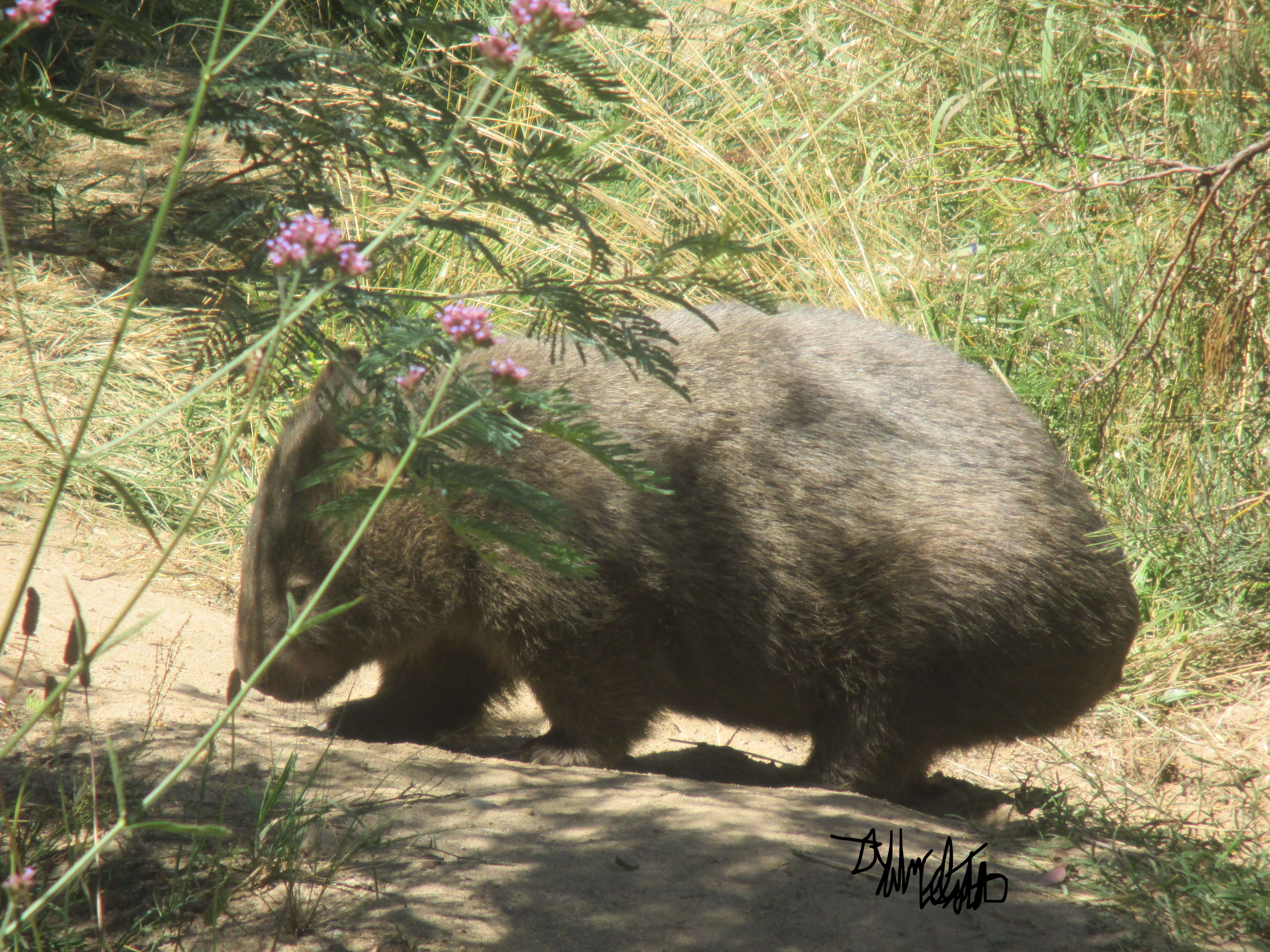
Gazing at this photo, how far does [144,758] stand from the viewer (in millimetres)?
2844

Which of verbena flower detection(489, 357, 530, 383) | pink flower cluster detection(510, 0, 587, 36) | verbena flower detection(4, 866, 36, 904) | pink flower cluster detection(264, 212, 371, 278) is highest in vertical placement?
pink flower cluster detection(510, 0, 587, 36)

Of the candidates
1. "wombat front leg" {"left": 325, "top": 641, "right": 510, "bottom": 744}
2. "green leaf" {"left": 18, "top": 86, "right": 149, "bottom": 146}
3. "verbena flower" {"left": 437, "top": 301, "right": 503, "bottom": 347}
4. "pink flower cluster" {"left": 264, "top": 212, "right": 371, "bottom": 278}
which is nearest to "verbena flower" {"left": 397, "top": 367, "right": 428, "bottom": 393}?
"verbena flower" {"left": 437, "top": 301, "right": 503, "bottom": 347}

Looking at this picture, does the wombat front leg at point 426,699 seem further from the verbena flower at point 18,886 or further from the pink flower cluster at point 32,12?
the pink flower cluster at point 32,12

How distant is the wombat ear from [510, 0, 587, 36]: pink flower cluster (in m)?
0.76

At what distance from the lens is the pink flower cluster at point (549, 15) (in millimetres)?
1570

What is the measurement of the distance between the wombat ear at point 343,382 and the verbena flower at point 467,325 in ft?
1.39

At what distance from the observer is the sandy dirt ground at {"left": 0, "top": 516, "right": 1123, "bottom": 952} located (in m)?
2.28

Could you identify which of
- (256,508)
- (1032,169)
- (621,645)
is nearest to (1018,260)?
(1032,169)

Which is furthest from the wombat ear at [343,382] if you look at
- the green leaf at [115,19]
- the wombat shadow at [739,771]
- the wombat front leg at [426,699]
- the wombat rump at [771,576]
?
the wombat shadow at [739,771]

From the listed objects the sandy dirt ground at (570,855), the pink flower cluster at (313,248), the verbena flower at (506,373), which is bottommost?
the sandy dirt ground at (570,855)

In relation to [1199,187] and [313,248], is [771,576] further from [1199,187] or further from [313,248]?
[313,248]

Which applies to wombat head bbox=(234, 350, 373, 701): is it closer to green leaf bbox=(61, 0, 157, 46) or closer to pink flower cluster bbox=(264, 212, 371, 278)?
green leaf bbox=(61, 0, 157, 46)

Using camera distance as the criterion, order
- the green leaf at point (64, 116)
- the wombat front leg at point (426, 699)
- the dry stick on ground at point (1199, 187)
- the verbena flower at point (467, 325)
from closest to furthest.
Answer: the verbena flower at point (467, 325) < the green leaf at point (64, 116) < the dry stick on ground at point (1199, 187) < the wombat front leg at point (426, 699)

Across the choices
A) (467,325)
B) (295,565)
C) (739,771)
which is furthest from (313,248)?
(739,771)
